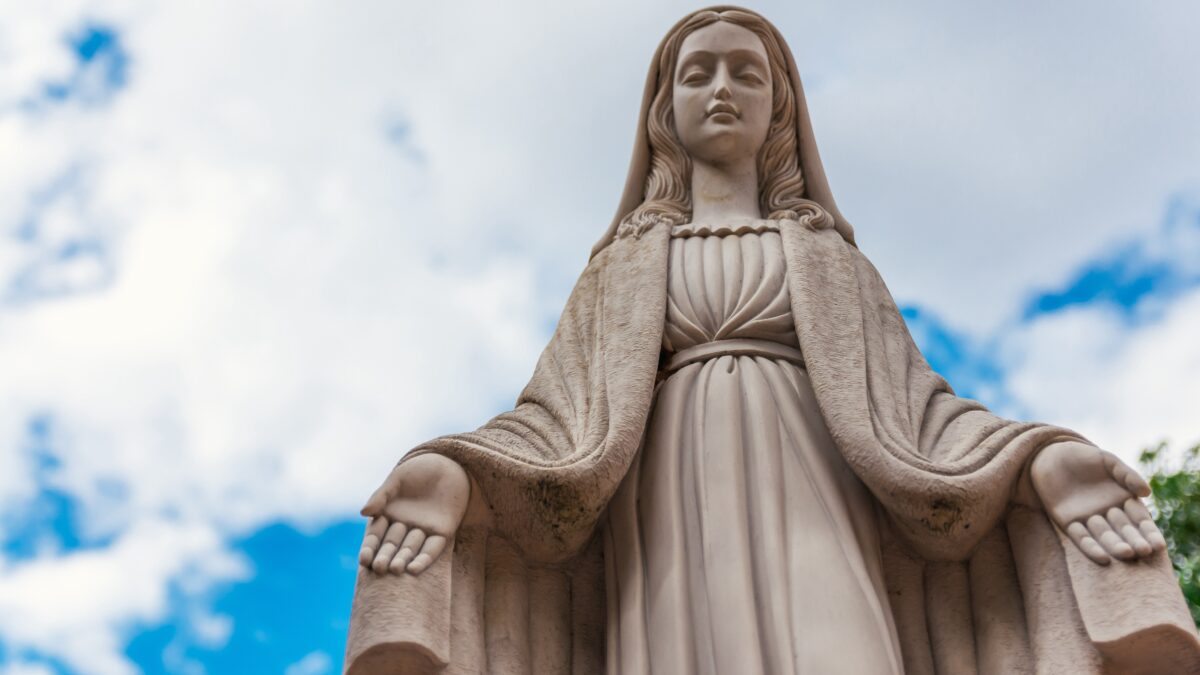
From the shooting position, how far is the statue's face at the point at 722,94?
7605 millimetres

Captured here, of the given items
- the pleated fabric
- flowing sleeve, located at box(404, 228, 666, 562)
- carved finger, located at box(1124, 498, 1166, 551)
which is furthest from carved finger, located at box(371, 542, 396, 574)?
carved finger, located at box(1124, 498, 1166, 551)

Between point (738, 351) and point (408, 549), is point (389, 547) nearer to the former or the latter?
point (408, 549)

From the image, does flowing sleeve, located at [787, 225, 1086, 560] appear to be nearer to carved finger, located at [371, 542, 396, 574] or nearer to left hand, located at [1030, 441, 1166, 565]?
left hand, located at [1030, 441, 1166, 565]

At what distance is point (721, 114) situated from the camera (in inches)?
299

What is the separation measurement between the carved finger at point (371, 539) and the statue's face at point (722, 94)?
107 inches

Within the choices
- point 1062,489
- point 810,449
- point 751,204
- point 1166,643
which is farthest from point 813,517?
point 751,204

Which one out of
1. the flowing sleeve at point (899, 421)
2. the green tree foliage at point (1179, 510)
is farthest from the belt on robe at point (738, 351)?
the green tree foliage at point (1179, 510)

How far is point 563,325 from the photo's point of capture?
7109 millimetres

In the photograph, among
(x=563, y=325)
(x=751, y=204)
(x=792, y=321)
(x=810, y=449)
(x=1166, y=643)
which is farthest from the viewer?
(x=751, y=204)

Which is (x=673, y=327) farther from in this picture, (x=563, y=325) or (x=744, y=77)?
(x=744, y=77)

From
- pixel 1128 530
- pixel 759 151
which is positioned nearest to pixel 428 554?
pixel 1128 530

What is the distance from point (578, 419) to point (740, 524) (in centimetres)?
86

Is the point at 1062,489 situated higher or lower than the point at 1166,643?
higher

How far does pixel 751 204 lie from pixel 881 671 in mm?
2789
